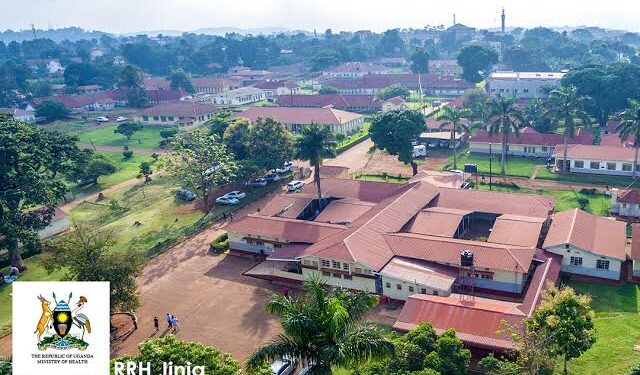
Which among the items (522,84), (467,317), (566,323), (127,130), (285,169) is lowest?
(467,317)

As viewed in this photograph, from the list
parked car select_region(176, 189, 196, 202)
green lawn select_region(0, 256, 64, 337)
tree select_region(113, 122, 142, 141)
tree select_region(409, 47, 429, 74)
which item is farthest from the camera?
tree select_region(409, 47, 429, 74)

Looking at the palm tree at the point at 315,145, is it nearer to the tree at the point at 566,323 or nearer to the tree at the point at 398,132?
the tree at the point at 398,132

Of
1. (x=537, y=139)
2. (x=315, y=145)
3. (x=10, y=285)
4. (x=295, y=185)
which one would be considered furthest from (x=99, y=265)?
(x=537, y=139)

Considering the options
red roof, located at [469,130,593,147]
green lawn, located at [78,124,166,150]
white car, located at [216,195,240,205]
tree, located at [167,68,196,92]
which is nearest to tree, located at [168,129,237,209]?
white car, located at [216,195,240,205]

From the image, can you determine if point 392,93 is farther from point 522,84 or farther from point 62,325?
point 62,325

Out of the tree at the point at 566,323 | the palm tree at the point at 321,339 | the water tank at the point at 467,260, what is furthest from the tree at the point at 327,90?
the palm tree at the point at 321,339

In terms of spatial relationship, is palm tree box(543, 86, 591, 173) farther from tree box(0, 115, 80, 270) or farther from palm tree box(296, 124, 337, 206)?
tree box(0, 115, 80, 270)
